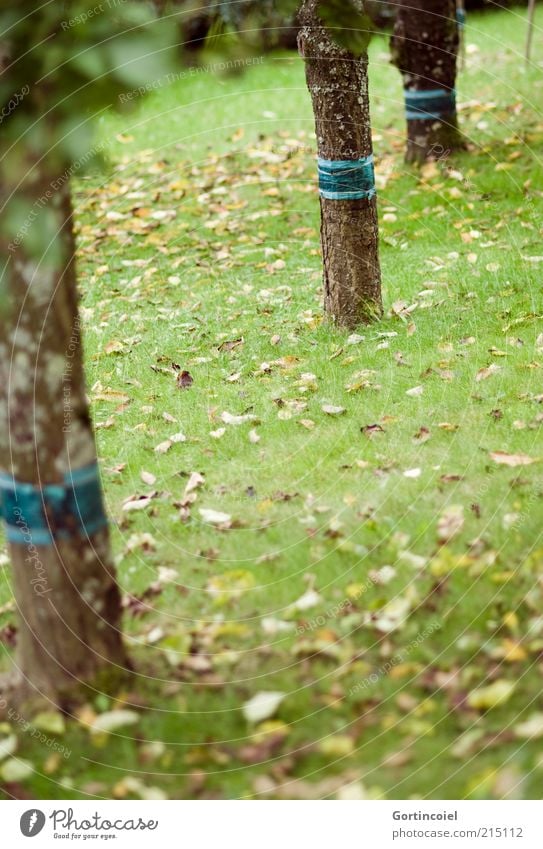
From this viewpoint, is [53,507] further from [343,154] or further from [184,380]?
[343,154]

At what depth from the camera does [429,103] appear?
7.12 metres

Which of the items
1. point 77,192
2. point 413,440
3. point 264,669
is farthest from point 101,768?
point 77,192

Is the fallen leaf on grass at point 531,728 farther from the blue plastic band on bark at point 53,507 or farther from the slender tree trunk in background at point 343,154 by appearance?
the slender tree trunk in background at point 343,154

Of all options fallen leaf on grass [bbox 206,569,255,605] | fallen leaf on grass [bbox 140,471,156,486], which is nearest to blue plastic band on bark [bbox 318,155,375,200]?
fallen leaf on grass [bbox 140,471,156,486]

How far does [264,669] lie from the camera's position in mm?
2586

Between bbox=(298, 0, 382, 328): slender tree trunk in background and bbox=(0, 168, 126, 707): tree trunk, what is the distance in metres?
2.30

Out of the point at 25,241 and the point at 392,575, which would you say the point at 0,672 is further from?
the point at 25,241

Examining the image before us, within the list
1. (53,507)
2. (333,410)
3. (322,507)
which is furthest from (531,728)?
(333,410)

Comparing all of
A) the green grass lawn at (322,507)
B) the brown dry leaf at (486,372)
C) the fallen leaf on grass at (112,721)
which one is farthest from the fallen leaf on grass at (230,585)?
the brown dry leaf at (486,372)

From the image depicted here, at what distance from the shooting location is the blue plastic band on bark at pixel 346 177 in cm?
438

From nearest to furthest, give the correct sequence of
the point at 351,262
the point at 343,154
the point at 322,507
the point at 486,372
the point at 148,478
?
1. the point at 322,507
2. the point at 148,478
3. the point at 486,372
4. the point at 343,154
5. the point at 351,262

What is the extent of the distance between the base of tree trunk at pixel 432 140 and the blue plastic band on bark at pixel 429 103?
5 cm

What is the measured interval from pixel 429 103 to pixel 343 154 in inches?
122
